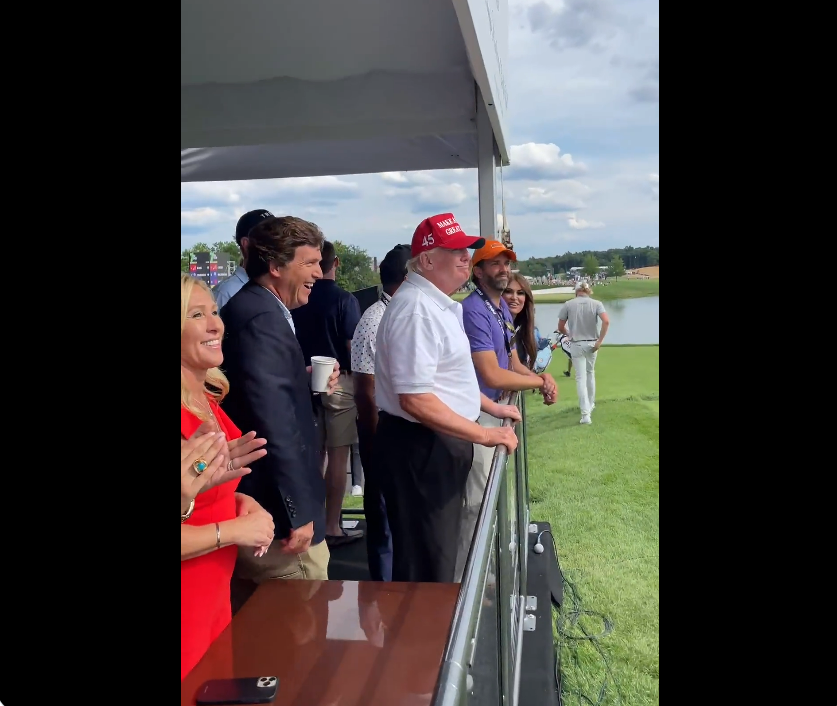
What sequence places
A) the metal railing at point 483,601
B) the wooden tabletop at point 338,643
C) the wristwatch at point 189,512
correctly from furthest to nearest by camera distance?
the wooden tabletop at point 338,643, the wristwatch at point 189,512, the metal railing at point 483,601

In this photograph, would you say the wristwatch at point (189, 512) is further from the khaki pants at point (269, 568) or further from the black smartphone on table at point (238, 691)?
the khaki pants at point (269, 568)

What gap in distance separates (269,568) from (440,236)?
118 cm

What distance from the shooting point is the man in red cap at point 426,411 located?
2020mm

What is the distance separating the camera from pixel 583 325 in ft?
29.0

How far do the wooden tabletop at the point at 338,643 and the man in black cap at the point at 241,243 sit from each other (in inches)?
47.7

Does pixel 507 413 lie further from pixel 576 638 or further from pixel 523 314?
pixel 576 638

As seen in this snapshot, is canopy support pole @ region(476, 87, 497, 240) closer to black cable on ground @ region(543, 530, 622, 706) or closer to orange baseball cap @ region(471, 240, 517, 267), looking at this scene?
orange baseball cap @ region(471, 240, 517, 267)

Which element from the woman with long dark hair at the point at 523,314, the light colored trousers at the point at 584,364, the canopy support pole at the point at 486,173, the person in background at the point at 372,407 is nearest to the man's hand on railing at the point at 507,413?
the person in background at the point at 372,407

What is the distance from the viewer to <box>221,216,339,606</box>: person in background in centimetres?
157

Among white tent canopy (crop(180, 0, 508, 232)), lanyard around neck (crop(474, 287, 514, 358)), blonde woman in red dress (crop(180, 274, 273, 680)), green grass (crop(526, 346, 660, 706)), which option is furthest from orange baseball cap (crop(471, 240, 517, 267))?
blonde woman in red dress (crop(180, 274, 273, 680))

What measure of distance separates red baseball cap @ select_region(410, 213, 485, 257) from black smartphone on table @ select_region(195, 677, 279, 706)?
1.46 metres
